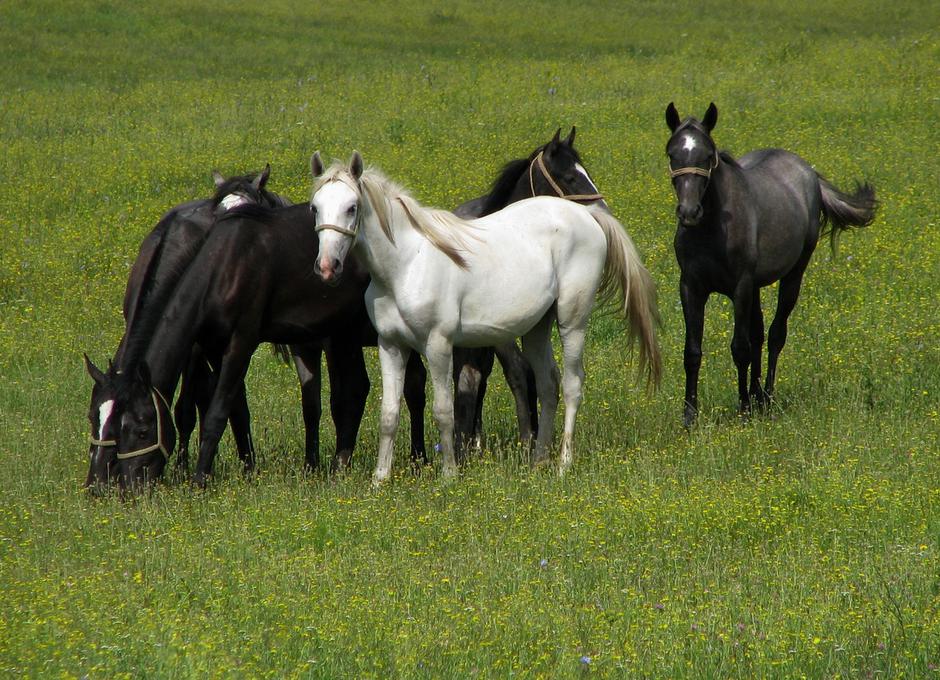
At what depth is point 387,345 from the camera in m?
8.39

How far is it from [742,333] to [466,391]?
2.35 metres

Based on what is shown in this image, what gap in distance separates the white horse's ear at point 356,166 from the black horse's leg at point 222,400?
1464 millimetres

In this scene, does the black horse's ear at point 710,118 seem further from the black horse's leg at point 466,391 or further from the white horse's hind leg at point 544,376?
the black horse's leg at point 466,391

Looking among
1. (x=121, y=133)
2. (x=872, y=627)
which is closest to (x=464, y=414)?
(x=872, y=627)

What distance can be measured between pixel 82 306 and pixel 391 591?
9790 mm

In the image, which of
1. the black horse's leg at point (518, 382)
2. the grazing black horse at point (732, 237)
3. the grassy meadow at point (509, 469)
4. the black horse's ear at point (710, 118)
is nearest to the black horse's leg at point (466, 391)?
the black horse's leg at point (518, 382)

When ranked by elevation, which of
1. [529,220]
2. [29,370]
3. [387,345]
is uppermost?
[529,220]

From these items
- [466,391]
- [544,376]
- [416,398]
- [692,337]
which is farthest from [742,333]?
[416,398]

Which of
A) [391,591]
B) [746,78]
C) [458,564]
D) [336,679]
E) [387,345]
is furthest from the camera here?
[746,78]

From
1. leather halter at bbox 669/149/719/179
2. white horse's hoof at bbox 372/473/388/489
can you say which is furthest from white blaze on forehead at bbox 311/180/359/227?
leather halter at bbox 669/149/719/179

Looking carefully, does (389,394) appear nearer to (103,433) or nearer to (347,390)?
(347,390)

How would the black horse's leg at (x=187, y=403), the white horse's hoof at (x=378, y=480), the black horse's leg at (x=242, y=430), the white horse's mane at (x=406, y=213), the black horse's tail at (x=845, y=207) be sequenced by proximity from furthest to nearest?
the black horse's tail at (x=845, y=207)
the black horse's leg at (x=242, y=430)
the black horse's leg at (x=187, y=403)
the white horse's hoof at (x=378, y=480)
the white horse's mane at (x=406, y=213)

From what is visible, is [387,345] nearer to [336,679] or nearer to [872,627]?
[336,679]

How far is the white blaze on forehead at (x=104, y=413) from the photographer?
7871 millimetres
